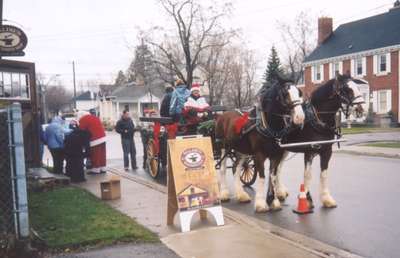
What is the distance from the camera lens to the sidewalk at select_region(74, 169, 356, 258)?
6379mm

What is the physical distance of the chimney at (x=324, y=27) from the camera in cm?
5181

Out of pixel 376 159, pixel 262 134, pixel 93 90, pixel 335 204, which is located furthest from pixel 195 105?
pixel 93 90

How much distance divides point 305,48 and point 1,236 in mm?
60113

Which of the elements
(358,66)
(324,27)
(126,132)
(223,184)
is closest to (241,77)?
(324,27)

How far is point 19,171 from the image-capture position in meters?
6.35

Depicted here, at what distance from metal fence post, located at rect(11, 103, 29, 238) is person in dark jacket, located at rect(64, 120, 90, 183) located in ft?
23.8

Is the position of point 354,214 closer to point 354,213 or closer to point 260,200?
point 354,213

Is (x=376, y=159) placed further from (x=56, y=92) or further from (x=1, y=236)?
(x=56, y=92)

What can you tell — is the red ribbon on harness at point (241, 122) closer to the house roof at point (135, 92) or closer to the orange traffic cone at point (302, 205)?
the orange traffic cone at point (302, 205)

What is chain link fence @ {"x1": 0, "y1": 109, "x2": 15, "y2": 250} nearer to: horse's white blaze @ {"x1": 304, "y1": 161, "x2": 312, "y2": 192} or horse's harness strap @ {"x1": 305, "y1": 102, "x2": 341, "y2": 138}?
horse's white blaze @ {"x1": 304, "y1": 161, "x2": 312, "y2": 192}

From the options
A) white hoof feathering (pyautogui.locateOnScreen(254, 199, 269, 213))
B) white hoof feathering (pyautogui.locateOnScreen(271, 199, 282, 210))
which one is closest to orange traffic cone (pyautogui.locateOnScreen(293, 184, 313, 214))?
white hoof feathering (pyautogui.locateOnScreen(271, 199, 282, 210))

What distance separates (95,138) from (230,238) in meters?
8.74

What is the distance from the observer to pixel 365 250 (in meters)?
A: 6.62


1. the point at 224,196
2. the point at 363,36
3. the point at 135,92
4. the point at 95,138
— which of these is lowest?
the point at 224,196
